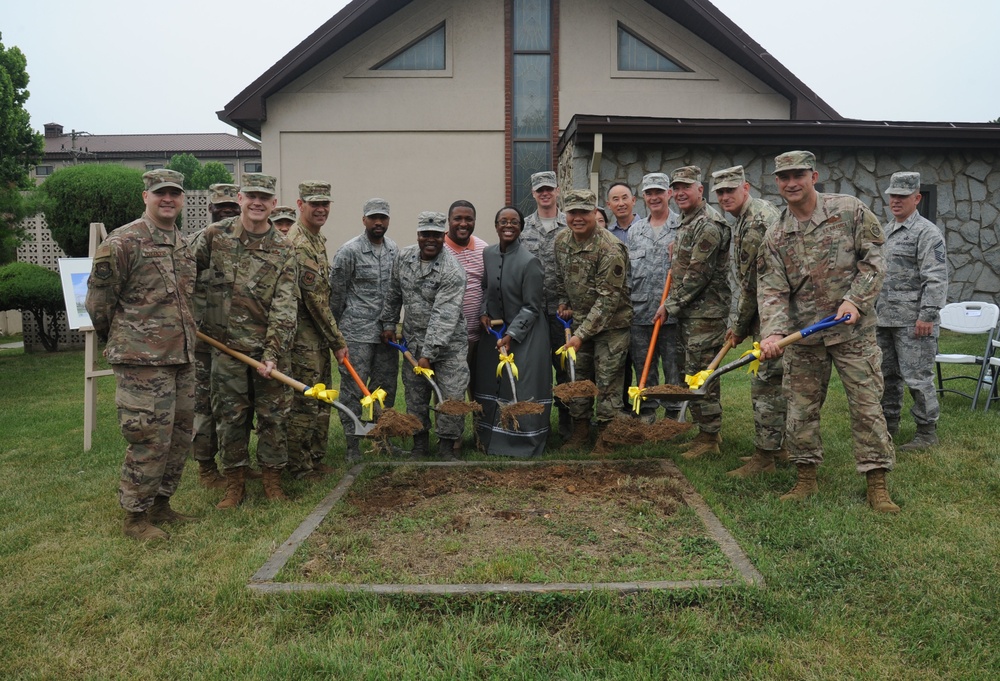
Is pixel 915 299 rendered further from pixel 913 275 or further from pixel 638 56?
pixel 638 56

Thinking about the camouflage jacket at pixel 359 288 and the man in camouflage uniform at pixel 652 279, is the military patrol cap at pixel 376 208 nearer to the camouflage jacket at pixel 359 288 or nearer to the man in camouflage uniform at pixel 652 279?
the camouflage jacket at pixel 359 288

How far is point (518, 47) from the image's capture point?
13828mm

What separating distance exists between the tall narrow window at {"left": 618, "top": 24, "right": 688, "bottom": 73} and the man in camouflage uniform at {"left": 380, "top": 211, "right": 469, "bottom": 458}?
9.18 m

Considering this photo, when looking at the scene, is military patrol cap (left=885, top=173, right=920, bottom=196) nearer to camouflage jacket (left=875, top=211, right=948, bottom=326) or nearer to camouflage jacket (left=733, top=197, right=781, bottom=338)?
camouflage jacket (left=875, top=211, right=948, bottom=326)

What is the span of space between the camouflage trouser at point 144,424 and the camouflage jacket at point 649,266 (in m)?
3.88

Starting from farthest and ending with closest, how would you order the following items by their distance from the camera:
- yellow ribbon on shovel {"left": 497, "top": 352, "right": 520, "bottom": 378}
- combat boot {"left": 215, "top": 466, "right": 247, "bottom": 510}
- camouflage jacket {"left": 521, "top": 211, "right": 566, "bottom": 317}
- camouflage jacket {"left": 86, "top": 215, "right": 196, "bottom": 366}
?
1. camouflage jacket {"left": 521, "top": 211, "right": 566, "bottom": 317}
2. yellow ribbon on shovel {"left": 497, "top": 352, "right": 520, "bottom": 378}
3. combat boot {"left": 215, "top": 466, "right": 247, "bottom": 510}
4. camouflage jacket {"left": 86, "top": 215, "right": 196, "bottom": 366}

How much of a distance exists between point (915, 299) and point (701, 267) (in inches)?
74.3

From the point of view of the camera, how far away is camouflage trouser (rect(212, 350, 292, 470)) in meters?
5.21

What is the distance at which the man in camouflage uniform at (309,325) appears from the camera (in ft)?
18.6

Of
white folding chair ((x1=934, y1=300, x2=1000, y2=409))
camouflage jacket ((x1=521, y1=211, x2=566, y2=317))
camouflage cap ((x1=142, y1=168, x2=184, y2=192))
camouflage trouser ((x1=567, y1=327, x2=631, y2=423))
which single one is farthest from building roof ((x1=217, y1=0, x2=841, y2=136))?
camouflage cap ((x1=142, y1=168, x2=184, y2=192))

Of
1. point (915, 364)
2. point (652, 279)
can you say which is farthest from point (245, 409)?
point (915, 364)

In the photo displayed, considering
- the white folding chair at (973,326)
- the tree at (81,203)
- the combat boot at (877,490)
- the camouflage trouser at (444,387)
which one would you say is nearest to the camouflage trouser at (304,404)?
the camouflage trouser at (444,387)

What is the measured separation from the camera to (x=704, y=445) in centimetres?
639

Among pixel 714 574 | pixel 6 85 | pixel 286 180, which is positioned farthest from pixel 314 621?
pixel 6 85
